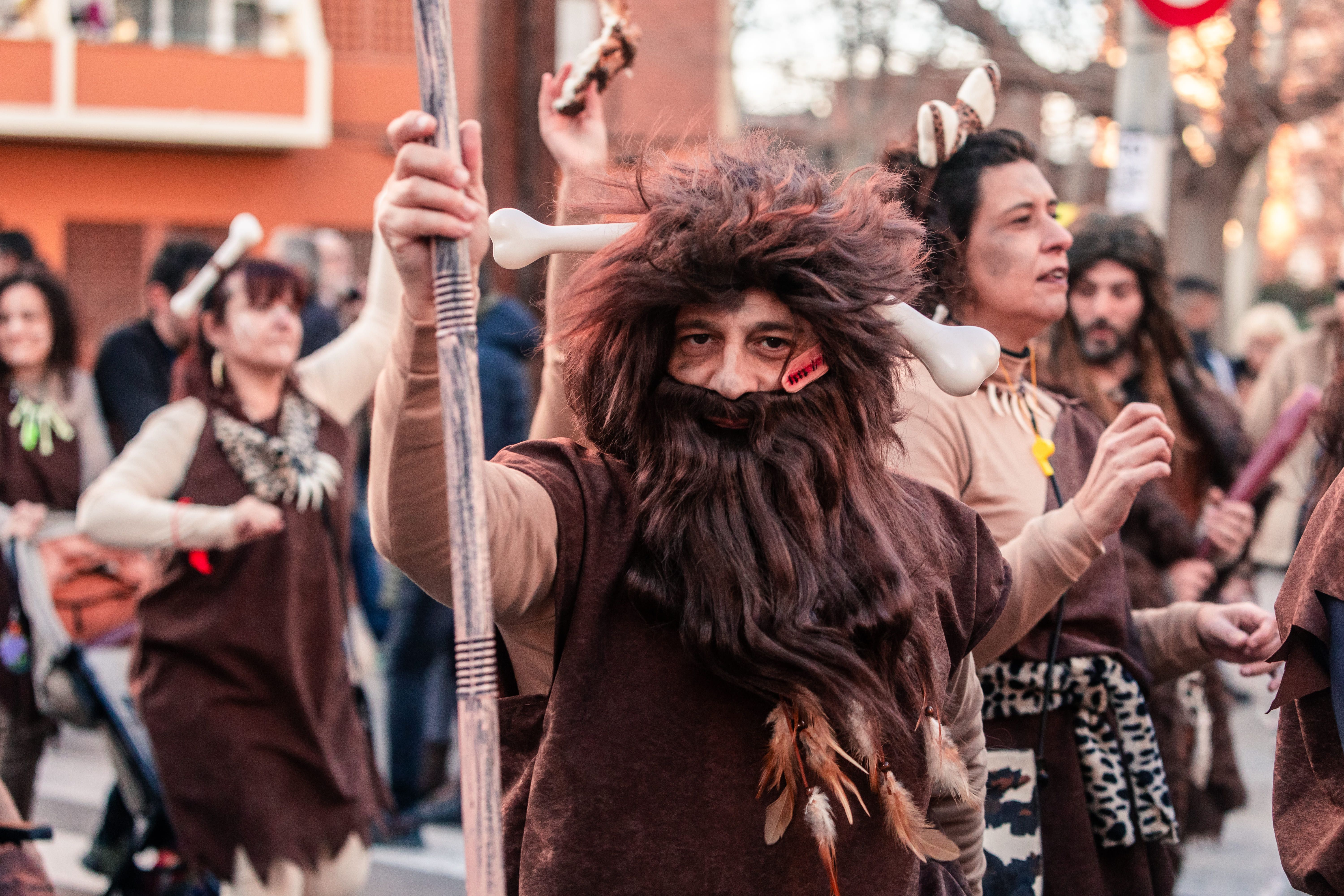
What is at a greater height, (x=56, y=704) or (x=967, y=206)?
(x=967, y=206)

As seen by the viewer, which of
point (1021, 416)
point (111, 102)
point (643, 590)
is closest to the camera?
point (643, 590)

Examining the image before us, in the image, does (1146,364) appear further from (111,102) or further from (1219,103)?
(111,102)

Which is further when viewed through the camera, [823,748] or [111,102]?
[111,102]

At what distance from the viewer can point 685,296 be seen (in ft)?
6.67

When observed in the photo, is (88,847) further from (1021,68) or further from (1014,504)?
(1021,68)

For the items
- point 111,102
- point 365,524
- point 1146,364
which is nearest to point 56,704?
point 365,524

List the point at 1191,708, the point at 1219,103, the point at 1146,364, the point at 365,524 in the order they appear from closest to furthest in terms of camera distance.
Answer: the point at 1191,708 < the point at 1146,364 < the point at 365,524 < the point at 1219,103

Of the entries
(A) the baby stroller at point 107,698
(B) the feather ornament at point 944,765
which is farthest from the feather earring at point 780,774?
(A) the baby stroller at point 107,698

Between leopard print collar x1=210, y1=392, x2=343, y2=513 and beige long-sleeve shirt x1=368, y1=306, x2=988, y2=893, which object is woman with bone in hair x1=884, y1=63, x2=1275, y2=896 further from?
leopard print collar x1=210, y1=392, x2=343, y2=513

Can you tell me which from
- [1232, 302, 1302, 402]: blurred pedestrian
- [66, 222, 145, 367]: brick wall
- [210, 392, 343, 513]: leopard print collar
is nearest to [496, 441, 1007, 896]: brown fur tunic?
A: [210, 392, 343, 513]: leopard print collar

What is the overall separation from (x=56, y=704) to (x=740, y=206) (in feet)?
11.6

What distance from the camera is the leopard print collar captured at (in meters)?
4.24

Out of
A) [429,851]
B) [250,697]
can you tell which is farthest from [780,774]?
[429,851]

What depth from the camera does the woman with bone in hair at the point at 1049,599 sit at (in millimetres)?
2883
